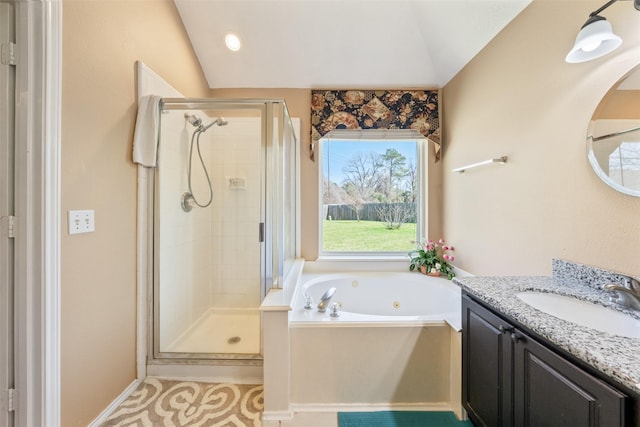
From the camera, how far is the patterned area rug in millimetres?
1415

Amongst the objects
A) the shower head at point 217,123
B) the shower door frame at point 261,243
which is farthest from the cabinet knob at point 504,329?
the shower head at point 217,123

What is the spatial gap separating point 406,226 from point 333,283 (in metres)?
1.00

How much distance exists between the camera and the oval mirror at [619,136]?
1.05m

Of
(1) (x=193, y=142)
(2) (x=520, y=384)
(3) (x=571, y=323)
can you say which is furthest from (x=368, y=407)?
(1) (x=193, y=142)

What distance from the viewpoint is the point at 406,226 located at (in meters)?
2.76

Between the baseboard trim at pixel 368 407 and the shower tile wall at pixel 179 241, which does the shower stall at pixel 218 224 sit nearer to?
the shower tile wall at pixel 179 241

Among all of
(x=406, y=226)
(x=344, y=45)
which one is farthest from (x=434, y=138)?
(x=344, y=45)

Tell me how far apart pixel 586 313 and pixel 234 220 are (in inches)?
97.8

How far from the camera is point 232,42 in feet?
7.57

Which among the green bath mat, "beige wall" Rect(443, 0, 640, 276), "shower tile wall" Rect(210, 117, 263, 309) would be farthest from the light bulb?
"shower tile wall" Rect(210, 117, 263, 309)

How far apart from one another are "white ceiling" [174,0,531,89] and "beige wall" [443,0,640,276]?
0.28 metres

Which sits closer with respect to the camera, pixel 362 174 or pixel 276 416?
pixel 276 416

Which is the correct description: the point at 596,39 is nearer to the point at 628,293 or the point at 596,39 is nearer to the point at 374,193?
the point at 628,293

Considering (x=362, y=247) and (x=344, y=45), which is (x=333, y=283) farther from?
(x=344, y=45)
